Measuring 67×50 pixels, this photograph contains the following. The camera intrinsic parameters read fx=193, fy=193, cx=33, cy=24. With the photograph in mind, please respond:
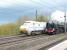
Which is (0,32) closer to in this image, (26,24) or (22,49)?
(26,24)

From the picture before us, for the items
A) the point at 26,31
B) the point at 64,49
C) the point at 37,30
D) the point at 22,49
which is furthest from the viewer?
the point at 37,30

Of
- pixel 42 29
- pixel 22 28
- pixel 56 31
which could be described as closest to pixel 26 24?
pixel 22 28

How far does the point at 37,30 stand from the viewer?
115 ft

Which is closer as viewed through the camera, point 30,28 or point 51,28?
point 30,28

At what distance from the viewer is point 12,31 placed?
40344mm

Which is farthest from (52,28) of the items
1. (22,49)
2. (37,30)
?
(22,49)

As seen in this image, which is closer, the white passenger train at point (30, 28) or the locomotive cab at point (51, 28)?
the white passenger train at point (30, 28)

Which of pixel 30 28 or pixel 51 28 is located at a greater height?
pixel 30 28

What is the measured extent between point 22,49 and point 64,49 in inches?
130

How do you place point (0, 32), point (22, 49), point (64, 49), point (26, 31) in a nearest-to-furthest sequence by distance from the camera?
point (64, 49)
point (22, 49)
point (26, 31)
point (0, 32)

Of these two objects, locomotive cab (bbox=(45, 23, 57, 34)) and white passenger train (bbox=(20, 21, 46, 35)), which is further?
locomotive cab (bbox=(45, 23, 57, 34))

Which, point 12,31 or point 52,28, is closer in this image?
point 52,28

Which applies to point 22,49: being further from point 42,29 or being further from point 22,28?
point 42,29

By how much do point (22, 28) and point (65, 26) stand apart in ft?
49.9
